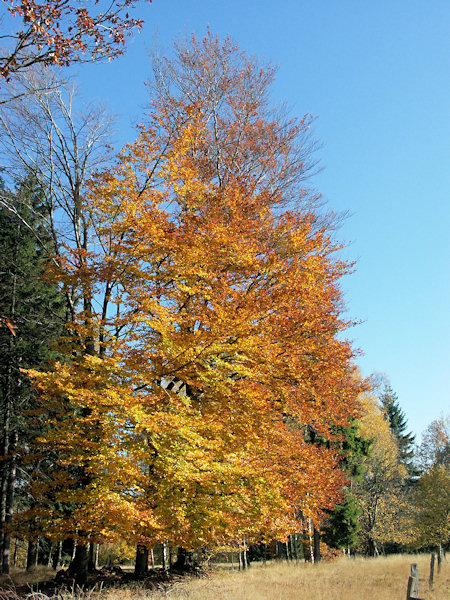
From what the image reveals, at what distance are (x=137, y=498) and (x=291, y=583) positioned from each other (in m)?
7.84

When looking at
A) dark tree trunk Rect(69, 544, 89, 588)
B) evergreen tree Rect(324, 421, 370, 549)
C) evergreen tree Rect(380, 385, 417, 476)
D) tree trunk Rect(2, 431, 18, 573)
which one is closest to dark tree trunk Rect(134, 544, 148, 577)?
dark tree trunk Rect(69, 544, 89, 588)

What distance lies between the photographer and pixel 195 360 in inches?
417

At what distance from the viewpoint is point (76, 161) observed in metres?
14.7

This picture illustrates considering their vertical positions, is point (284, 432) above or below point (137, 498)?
above

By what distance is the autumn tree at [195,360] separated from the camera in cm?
1000

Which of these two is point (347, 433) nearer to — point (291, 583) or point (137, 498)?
point (291, 583)

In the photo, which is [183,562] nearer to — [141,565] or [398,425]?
[141,565]

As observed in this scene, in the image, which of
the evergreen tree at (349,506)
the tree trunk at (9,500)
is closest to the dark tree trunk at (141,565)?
the tree trunk at (9,500)

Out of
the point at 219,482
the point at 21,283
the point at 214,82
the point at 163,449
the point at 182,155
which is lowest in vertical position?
the point at 219,482

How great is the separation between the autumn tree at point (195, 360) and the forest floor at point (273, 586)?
1260mm

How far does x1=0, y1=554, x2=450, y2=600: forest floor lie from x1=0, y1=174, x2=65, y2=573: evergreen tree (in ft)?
13.9

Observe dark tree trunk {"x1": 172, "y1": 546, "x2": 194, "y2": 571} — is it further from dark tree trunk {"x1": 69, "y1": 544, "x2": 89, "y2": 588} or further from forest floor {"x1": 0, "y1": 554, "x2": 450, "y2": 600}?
dark tree trunk {"x1": 69, "y1": 544, "x2": 89, "y2": 588}

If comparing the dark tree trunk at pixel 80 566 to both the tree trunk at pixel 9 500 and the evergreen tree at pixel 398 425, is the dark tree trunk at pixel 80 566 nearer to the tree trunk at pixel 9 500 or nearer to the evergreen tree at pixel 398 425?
the tree trunk at pixel 9 500


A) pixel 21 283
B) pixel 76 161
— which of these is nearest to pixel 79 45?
pixel 76 161
